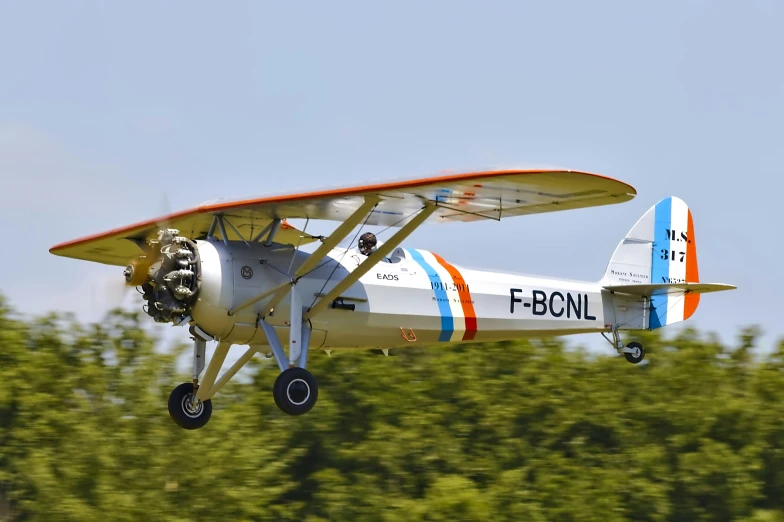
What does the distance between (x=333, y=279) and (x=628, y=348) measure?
4.50 meters

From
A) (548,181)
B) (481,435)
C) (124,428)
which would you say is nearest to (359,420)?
(481,435)

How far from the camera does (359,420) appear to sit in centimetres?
2697

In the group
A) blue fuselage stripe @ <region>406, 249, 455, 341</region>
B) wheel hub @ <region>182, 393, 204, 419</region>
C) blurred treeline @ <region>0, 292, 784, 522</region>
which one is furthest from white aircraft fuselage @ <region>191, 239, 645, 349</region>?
blurred treeline @ <region>0, 292, 784, 522</region>

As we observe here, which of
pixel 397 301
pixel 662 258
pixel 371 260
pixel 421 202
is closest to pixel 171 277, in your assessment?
pixel 371 260

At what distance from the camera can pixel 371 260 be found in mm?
11398

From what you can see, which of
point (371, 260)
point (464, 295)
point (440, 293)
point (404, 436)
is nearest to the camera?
point (371, 260)

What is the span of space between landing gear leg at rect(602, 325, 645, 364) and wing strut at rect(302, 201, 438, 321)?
416 centimetres

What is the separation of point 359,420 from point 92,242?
48.2ft

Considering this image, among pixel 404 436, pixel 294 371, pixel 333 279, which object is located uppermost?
pixel 333 279

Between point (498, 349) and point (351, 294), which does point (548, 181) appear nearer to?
point (351, 294)

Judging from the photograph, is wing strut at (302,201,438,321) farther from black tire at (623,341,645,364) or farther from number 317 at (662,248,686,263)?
number 317 at (662,248,686,263)

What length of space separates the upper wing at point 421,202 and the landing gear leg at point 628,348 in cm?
306

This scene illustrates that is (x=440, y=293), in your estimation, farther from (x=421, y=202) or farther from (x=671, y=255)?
(x=671, y=255)

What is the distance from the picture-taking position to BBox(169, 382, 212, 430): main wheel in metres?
12.2
